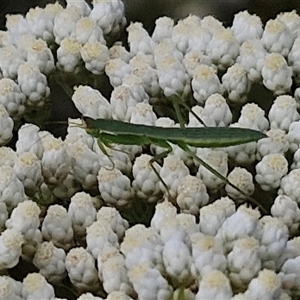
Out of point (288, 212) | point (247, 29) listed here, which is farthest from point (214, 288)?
point (247, 29)

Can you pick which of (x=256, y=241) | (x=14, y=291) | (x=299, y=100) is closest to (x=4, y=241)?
(x=14, y=291)

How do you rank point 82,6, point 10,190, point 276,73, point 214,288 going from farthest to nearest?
point 82,6, point 276,73, point 10,190, point 214,288

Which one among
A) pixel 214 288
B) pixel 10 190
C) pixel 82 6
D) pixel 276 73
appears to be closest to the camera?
pixel 214 288

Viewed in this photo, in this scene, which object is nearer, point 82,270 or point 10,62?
point 82,270

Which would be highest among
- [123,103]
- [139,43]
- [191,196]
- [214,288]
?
[139,43]

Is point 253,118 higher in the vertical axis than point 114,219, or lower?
higher

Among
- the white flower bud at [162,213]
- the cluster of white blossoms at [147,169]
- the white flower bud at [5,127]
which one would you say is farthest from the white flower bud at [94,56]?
the white flower bud at [162,213]

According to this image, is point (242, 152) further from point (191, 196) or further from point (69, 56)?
point (69, 56)

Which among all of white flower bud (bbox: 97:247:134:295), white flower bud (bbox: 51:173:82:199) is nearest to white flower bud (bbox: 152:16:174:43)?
white flower bud (bbox: 51:173:82:199)
